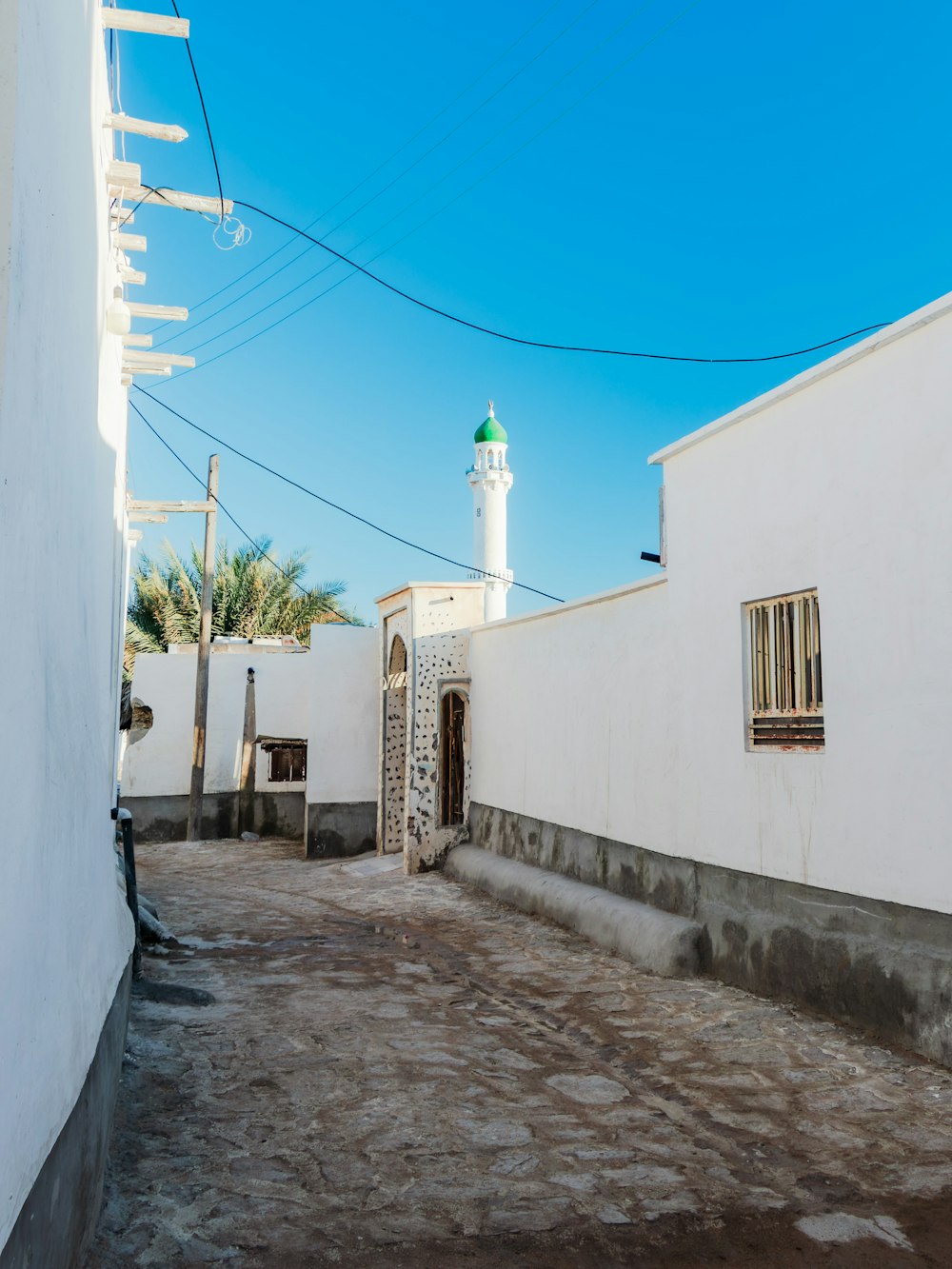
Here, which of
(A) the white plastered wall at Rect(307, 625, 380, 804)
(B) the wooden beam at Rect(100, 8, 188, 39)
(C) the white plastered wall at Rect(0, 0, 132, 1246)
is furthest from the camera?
(A) the white plastered wall at Rect(307, 625, 380, 804)

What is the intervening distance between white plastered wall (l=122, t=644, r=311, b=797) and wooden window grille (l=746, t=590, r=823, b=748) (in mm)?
11956

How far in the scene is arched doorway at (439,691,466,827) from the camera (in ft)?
42.1

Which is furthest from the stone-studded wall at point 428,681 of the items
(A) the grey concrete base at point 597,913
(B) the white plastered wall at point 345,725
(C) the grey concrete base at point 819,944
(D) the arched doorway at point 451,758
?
(C) the grey concrete base at point 819,944

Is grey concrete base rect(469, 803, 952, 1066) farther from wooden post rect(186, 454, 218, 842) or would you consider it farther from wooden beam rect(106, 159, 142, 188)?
wooden post rect(186, 454, 218, 842)

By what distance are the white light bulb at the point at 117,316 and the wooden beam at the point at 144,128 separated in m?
0.81

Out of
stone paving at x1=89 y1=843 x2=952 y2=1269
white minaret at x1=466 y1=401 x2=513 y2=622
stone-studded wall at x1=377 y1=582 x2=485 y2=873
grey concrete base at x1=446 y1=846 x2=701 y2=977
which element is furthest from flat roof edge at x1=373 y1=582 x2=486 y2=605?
white minaret at x1=466 y1=401 x2=513 y2=622

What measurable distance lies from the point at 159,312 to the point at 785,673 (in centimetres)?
464

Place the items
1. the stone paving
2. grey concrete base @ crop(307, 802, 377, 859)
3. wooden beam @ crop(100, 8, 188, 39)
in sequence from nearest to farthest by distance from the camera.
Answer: the stone paving
wooden beam @ crop(100, 8, 188, 39)
grey concrete base @ crop(307, 802, 377, 859)

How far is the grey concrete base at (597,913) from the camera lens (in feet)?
23.1

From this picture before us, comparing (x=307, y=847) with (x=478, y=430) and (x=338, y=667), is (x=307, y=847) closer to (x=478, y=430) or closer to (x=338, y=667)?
(x=338, y=667)

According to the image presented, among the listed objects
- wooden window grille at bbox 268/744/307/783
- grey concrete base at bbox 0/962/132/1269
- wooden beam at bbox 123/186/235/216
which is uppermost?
wooden beam at bbox 123/186/235/216

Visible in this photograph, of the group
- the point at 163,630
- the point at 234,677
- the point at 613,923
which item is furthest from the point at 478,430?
the point at 613,923

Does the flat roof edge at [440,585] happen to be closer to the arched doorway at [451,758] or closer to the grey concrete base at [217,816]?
the arched doorway at [451,758]

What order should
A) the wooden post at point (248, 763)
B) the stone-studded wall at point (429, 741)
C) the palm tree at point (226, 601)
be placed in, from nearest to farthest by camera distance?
1. the stone-studded wall at point (429, 741)
2. the wooden post at point (248, 763)
3. the palm tree at point (226, 601)
